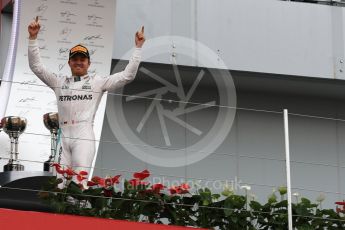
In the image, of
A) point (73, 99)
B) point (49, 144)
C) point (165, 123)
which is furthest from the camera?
point (165, 123)

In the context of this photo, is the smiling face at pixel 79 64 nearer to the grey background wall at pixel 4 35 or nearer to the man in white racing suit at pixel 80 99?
the man in white racing suit at pixel 80 99

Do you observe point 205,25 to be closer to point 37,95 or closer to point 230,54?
point 230,54

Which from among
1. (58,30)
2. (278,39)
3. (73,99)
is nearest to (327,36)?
(278,39)

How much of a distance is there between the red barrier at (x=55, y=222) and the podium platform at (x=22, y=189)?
0.50 ft

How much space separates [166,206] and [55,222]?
0.65 meters

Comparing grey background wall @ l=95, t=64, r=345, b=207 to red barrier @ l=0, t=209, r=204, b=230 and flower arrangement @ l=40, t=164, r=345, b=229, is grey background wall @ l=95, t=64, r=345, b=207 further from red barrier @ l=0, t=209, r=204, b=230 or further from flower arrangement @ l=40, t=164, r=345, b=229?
red barrier @ l=0, t=209, r=204, b=230

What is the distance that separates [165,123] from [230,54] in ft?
2.36

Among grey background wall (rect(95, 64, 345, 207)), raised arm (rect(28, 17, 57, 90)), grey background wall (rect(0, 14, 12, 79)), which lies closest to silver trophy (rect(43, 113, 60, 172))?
raised arm (rect(28, 17, 57, 90))

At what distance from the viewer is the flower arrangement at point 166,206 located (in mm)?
6746

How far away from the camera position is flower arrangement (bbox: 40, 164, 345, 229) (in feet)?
22.1

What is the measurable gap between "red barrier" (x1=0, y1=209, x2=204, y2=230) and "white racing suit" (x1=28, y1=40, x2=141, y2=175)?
0.55 m

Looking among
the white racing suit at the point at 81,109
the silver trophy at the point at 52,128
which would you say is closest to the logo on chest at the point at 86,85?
the white racing suit at the point at 81,109

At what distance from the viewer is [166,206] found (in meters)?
6.86

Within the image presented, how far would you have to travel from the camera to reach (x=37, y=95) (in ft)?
27.8
